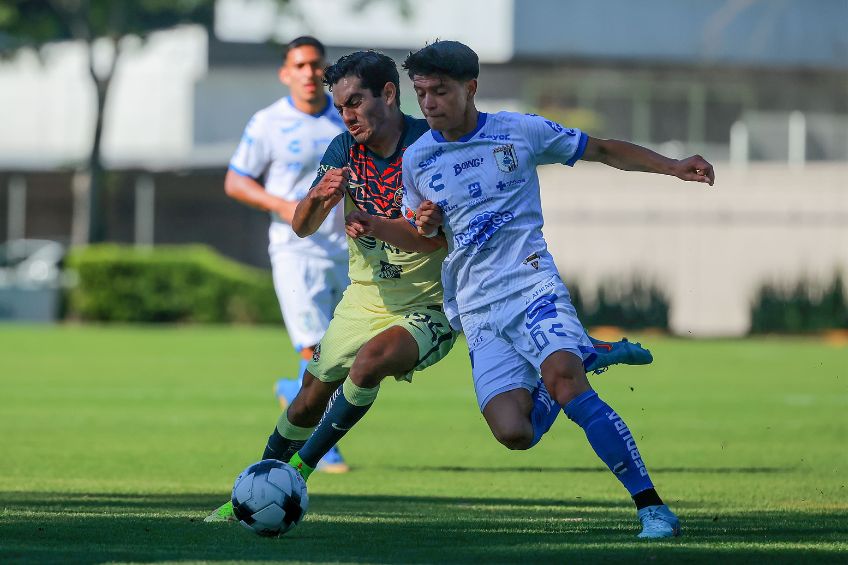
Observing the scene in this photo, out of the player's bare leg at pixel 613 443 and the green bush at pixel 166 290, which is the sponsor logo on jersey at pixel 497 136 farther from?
the green bush at pixel 166 290

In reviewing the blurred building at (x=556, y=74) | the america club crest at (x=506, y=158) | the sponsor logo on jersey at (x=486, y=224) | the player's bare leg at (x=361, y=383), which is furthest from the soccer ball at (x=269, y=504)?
the blurred building at (x=556, y=74)

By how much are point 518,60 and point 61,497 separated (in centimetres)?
3881

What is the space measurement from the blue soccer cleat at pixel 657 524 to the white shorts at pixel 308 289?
14.1 ft

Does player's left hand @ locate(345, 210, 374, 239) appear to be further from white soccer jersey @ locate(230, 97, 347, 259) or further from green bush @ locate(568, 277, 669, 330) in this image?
green bush @ locate(568, 277, 669, 330)

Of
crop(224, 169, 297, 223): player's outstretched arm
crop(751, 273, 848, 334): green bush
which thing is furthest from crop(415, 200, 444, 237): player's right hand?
crop(751, 273, 848, 334): green bush

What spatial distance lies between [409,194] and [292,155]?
319 centimetres

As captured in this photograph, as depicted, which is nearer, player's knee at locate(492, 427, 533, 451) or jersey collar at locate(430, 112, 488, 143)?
player's knee at locate(492, 427, 533, 451)

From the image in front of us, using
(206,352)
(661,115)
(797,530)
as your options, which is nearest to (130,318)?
(206,352)

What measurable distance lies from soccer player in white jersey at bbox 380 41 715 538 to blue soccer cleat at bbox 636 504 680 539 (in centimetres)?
64

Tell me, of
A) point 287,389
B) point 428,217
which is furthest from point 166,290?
point 428,217

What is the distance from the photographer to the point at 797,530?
24.5ft

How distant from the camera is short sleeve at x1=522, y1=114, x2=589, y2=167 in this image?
755cm

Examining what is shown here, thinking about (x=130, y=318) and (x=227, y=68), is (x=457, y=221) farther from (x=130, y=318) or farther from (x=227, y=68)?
(x=227, y=68)

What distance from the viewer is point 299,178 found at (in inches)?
424
